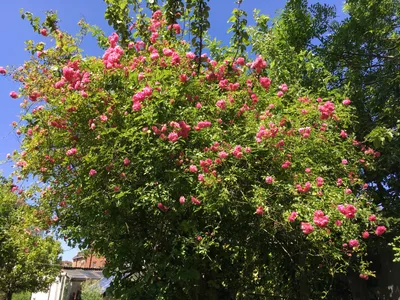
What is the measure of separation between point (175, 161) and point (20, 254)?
1156 centimetres

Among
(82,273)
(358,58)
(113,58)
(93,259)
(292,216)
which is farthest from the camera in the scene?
(93,259)

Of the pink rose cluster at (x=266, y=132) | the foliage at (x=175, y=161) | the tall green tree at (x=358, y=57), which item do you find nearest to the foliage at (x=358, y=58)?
the tall green tree at (x=358, y=57)

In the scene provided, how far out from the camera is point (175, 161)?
14.3 feet

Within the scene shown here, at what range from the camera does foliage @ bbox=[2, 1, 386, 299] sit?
13.9ft

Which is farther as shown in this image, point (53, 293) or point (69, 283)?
point (53, 293)

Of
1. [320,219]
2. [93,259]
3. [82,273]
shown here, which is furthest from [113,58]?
[82,273]

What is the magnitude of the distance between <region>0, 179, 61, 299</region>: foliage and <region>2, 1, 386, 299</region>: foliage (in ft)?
23.3

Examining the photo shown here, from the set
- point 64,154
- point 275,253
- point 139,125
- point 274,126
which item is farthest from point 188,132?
point 275,253

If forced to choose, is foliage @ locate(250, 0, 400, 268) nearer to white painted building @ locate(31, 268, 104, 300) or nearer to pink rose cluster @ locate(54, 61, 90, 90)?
pink rose cluster @ locate(54, 61, 90, 90)

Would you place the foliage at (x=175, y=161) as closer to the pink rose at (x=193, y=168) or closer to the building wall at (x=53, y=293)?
the pink rose at (x=193, y=168)

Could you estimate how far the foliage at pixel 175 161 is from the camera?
423 centimetres

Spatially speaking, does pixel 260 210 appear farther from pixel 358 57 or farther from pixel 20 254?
pixel 20 254

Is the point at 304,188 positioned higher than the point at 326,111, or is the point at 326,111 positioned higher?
the point at 326,111

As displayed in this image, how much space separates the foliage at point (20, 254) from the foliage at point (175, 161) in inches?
280
